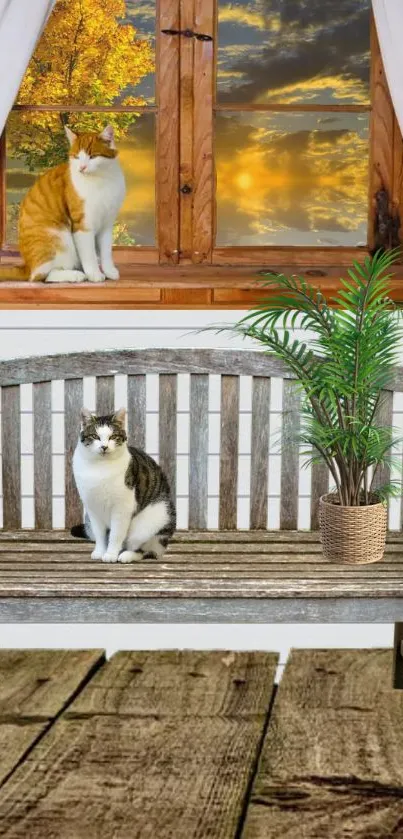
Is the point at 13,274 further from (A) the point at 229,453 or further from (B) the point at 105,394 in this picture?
(A) the point at 229,453

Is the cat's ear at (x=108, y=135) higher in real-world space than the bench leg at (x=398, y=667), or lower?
higher

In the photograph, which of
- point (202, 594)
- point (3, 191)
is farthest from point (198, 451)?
point (3, 191)

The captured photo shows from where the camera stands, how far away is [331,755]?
110 cm

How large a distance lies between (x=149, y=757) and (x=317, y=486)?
1648mm

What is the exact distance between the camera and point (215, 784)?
3.32 feet

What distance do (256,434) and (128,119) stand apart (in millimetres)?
1032

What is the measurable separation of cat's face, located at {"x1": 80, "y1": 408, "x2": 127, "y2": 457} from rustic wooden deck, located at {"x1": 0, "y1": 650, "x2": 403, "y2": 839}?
835 mm

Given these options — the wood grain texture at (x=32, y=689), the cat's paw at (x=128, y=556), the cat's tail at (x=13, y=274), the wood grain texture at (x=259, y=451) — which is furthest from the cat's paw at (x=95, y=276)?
the wood grain texture at (x=32, y=689)

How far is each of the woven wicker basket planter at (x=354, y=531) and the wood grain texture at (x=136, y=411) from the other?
0.57 metres

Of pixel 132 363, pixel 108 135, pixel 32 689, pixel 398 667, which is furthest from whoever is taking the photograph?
pixel 108 135

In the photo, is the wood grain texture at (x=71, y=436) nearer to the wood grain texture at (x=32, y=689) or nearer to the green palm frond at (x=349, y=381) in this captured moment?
the green palm frond at (x=349, y=381)

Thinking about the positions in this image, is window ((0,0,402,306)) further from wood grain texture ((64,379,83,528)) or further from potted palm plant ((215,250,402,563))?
potted palm plant ((215,250,402,563))

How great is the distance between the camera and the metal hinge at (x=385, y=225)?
320 cm

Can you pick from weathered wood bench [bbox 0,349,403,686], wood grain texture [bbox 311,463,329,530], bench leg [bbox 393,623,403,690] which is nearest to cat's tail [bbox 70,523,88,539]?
weathered wood bench [bbox 0,349,403,686]
